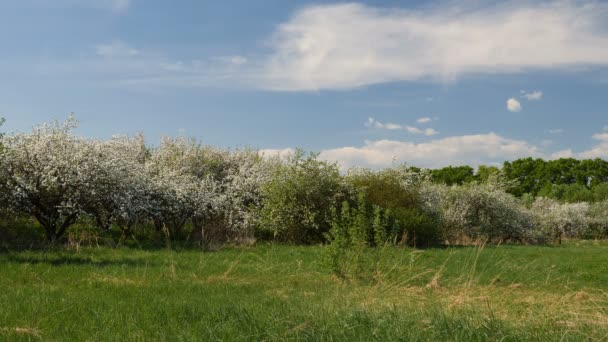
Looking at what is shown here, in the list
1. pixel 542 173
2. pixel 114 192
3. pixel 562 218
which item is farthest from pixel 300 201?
pixel 542 173

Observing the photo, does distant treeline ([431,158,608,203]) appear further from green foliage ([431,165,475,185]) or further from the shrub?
the shrub

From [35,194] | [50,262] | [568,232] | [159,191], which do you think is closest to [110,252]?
[50,262]

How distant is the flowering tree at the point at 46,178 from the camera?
27828mm

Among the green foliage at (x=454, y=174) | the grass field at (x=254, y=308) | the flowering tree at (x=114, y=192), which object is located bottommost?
the grass field at (x=254, y=308)

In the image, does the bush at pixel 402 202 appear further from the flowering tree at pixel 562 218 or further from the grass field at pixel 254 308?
the flowering tree at pixel 562 218

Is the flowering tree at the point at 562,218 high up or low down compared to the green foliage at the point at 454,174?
down

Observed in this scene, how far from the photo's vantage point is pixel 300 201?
119 ft

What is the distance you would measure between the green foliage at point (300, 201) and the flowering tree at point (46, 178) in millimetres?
11791

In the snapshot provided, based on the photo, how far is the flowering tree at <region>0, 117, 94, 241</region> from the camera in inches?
1096

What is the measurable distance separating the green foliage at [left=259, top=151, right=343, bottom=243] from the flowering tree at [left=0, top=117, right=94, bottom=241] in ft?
38.7

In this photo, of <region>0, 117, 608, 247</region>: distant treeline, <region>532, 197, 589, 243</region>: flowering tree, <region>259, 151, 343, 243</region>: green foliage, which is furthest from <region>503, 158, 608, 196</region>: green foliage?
<region>259, 151, 343, 243</region>: green foliage

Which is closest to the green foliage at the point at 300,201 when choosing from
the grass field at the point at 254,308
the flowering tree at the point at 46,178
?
the flowering tree at the point at 46,178

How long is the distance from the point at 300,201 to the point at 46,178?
15.3 m

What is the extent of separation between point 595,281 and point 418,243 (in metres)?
17.5
